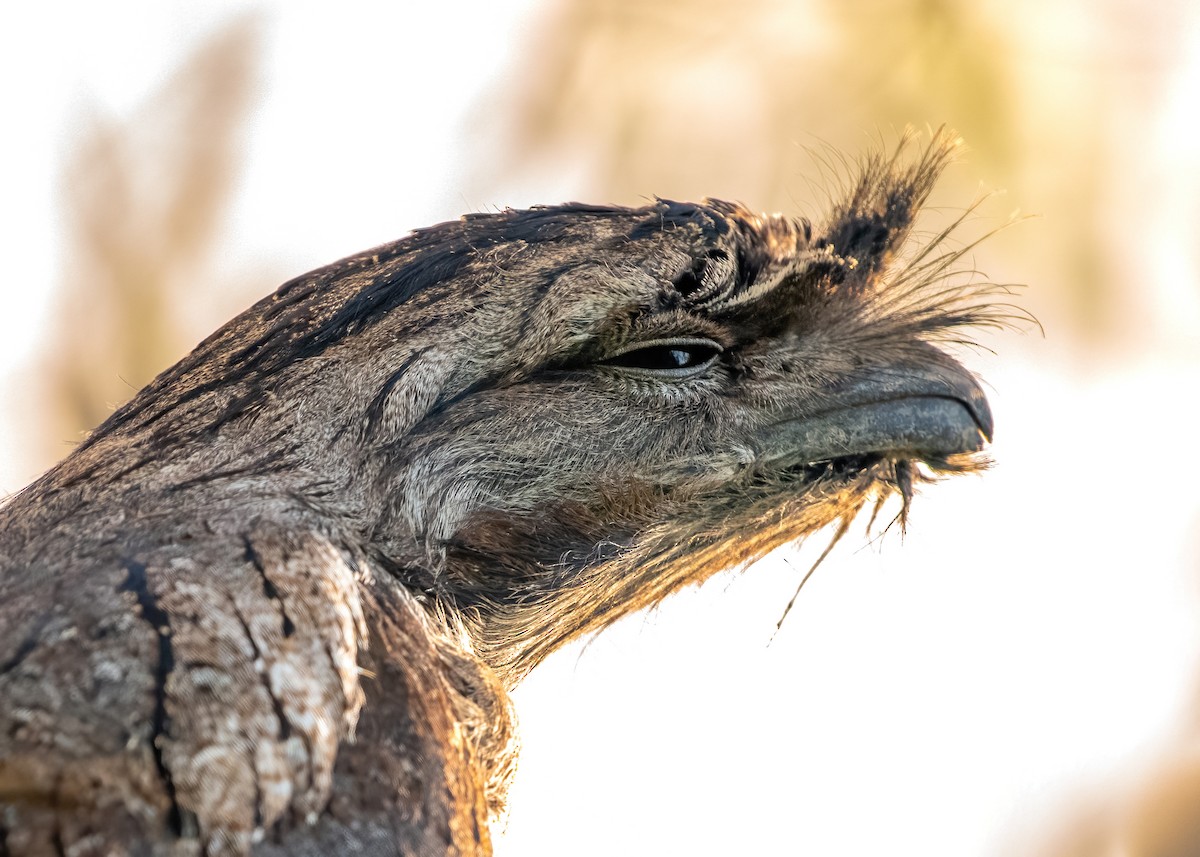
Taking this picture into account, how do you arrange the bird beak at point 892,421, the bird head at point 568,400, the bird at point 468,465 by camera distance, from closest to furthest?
the bird at point 468,465, the bird head at point 568,400, the bird beak at point 892,421

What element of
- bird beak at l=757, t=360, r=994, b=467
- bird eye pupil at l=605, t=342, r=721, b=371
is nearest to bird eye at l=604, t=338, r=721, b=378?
bird eye pupil at l=605, t=342, r=721, b=371

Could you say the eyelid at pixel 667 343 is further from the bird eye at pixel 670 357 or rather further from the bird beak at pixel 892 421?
the bird beak at pixel 892 421

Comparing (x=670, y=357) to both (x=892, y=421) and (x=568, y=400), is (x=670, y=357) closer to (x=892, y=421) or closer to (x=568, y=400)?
(x=568, y=400)

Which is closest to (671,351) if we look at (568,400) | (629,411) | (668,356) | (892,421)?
(668,356)

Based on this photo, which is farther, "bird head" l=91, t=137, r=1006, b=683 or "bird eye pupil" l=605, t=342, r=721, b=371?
"bird eye pupil" l=605, t=342, r=721, b=371

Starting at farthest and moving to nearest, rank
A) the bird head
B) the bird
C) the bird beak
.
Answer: the bird beak < the bird head < the bird

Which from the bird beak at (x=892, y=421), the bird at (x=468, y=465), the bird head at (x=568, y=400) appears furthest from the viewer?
the bird beak at (x=892, y=421)

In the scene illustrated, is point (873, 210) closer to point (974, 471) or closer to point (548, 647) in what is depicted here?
point (974, 471)

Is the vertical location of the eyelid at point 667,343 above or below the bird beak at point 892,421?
above

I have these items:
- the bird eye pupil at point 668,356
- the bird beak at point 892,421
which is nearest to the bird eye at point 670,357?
the bird eye pupil at point 668,356

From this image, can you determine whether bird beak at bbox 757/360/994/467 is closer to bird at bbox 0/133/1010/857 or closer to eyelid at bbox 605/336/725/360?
bird at bbox 0/133/1010/857
